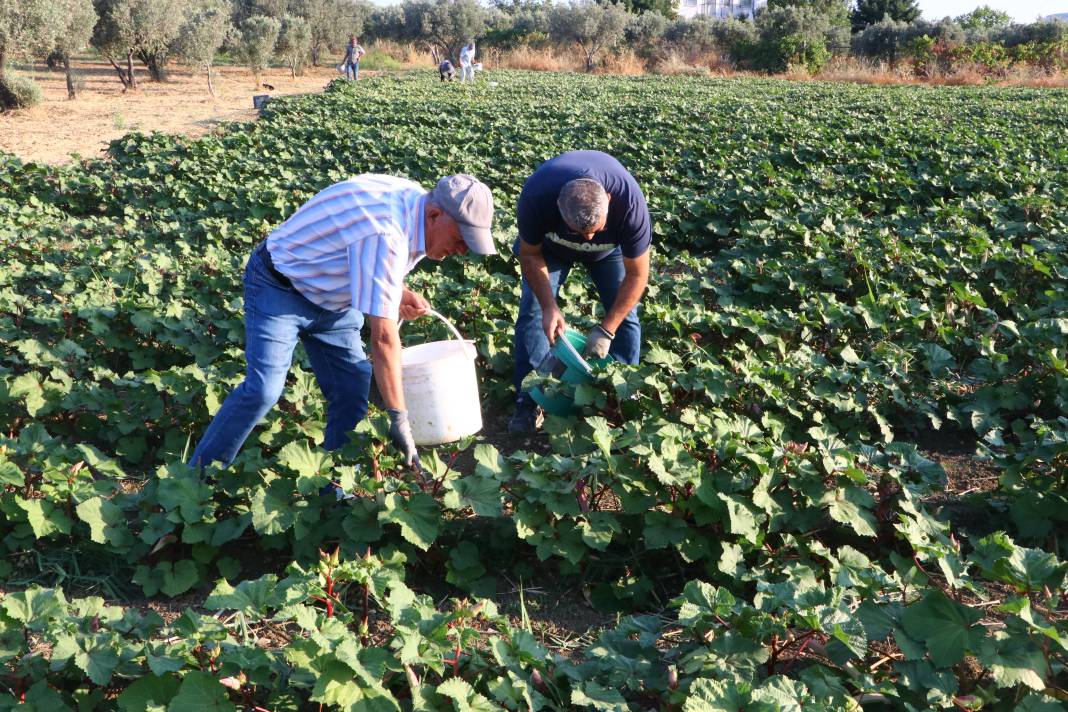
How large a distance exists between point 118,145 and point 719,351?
31.7 feet

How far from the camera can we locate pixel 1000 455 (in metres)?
3.76

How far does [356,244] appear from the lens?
2.88 meters

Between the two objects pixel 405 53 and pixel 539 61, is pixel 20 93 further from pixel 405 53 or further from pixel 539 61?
pixel 405 53

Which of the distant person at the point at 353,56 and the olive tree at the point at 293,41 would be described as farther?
the olive tree at the point at 293,41

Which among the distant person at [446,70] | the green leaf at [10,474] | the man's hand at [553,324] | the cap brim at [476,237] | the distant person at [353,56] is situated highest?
the distant person at [353,56]

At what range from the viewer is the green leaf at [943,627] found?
88.6 inches

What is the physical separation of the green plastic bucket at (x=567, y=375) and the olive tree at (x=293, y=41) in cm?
3266

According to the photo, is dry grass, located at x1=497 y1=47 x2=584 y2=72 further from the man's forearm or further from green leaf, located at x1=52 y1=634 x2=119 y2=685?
green leaf, located at x1=52 y1=634 x2=119 y2=685

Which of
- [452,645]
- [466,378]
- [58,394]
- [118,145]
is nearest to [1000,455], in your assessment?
[466,378]

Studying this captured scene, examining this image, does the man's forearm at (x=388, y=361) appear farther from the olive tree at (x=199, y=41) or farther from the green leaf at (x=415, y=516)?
the olive tree at (x=199, y=41)

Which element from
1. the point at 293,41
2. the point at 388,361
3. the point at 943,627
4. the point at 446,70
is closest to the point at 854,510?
the point at 943,627

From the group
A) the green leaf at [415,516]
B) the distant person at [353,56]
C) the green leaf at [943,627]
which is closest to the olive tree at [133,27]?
the distant person at [353,56]

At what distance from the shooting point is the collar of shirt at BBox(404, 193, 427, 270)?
9.70 feet

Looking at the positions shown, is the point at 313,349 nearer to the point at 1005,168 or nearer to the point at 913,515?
the point at 913,515
